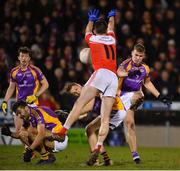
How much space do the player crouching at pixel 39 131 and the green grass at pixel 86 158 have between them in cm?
22

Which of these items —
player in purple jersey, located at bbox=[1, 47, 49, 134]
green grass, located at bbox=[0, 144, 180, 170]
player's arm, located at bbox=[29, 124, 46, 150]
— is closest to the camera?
green grass, located at bbox=[0, 144, 180, 170]

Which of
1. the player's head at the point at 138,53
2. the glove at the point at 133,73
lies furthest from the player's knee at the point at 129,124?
the player's head at the point at 138,53

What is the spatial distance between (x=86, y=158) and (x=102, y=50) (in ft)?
8.99

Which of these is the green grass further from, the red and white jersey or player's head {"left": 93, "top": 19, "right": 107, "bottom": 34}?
player's head {"left": 93, "top": 19, "right": 107, "bottom": 34}

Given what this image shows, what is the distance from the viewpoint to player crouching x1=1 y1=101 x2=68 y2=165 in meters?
12.4

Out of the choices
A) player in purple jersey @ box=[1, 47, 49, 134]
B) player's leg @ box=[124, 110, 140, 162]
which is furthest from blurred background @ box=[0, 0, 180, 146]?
player's leg @ box=[124, 110, 140, 162]

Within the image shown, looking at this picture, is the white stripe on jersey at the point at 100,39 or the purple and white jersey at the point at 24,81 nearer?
the white stripe on jersey at the point at 100,39

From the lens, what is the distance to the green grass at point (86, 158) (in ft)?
39.5

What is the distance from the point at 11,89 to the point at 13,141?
13.8 feet

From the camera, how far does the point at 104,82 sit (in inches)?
480

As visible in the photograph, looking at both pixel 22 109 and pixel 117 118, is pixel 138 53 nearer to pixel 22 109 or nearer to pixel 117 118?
pixel 117 118

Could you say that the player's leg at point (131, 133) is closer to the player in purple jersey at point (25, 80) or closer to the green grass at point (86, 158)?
the green grass at point (86, 158)

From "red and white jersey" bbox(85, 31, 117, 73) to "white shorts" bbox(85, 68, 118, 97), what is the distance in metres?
0.09

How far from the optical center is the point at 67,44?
2097cm
